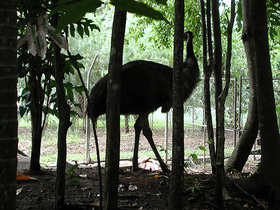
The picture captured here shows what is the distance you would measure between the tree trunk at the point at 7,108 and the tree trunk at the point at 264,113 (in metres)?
2.50

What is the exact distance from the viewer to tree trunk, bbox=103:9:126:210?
71.6 inches

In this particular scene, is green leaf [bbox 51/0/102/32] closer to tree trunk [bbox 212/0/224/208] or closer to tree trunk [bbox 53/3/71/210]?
tree trunk [bbox 53/3/71/210]

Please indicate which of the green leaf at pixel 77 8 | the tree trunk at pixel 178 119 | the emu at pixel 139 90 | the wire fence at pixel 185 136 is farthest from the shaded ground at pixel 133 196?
the wire fence at pixel 185 136

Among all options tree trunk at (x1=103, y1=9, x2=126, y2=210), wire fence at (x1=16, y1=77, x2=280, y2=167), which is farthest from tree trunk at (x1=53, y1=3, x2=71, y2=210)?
wire fence at (x1=16, y1=77, x2=280, y2=167)

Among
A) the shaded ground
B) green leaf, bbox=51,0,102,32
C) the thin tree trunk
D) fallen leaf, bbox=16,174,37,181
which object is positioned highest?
green leaf, bbox=51,0,102,32

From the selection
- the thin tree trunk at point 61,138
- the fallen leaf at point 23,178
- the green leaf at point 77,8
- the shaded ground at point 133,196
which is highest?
the green leaf at point 77,8

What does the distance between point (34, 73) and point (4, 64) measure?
240 centimetres

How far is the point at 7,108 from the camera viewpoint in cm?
93

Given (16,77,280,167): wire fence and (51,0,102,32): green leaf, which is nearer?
(51,0,102,32): green leaf

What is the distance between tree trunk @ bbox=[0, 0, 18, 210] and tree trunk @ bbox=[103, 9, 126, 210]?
893 millimetres

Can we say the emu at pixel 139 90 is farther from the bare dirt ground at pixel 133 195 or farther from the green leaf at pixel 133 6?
the green leaf at pixel 133 6

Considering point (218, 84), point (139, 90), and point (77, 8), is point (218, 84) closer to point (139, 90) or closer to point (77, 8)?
point (139, 90)

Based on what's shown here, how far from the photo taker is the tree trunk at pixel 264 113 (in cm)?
294

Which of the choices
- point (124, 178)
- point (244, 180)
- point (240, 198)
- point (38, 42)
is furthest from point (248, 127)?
point (38, 42)
